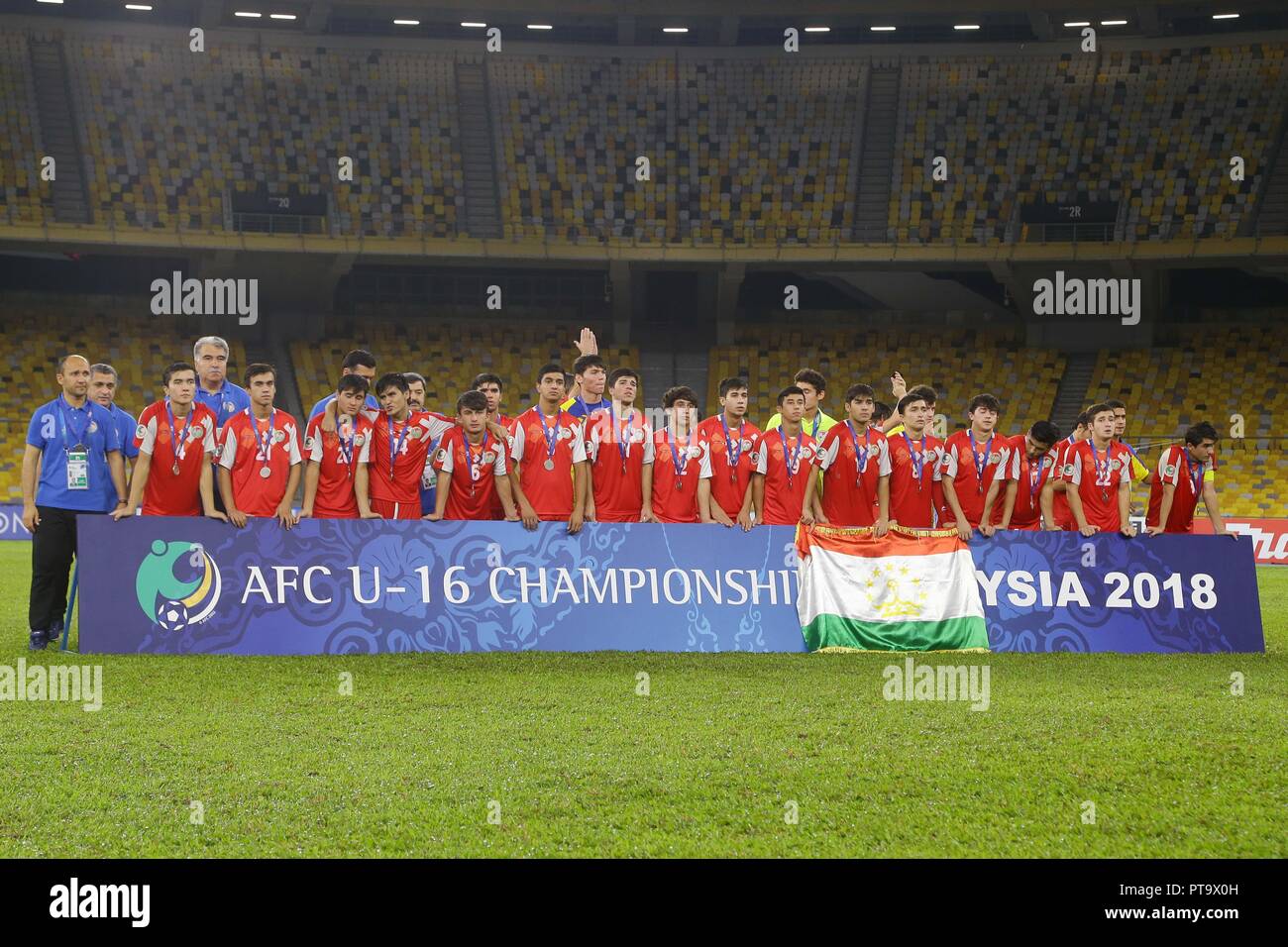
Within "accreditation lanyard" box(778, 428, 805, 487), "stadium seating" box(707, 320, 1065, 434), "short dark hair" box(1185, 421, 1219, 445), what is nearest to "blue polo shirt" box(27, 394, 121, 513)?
"accreditation lanyard" box(778, 428, 805, 487)

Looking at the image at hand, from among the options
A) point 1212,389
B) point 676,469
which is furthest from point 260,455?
point 1212,389

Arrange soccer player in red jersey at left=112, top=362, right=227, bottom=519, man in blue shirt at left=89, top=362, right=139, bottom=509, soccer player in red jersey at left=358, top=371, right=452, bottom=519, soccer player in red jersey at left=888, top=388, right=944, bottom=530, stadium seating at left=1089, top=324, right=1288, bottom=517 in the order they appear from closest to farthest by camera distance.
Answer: soccer player in red jersey at left=112, top=362, right=227, bottom=519, man in blue shirt at left=89, top=362, right=139, bottom=509, soccer player in red jersey at left=358, top=371, right=452, bottom=519, soccer player in red jersey at left=888, top=388, right=944, bottom=530, stadium seating at left=1089, top=324, right=1288, bottom=517

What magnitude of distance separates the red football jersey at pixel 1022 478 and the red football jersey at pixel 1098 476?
0.23 m

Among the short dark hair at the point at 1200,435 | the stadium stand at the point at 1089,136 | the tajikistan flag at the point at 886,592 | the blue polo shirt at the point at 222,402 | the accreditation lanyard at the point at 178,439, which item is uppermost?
the stadium stand at the point at 1089,136

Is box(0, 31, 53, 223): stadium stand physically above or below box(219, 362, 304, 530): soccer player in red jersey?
above

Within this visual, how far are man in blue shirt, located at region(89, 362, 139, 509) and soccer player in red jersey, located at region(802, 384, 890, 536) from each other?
608 cm

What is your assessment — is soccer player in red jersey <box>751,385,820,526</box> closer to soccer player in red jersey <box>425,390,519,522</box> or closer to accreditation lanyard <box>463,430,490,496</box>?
soccer player in red jersey <box>425,390,519,522</box>

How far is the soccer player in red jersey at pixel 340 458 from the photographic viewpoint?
966 centimetres

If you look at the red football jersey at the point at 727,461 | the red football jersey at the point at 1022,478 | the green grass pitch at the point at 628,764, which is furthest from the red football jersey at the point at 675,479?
the red football jersey at the point at 1022,478

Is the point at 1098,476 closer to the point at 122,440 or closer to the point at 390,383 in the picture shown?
the point at 390,383

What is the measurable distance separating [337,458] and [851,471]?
4735 millimetres

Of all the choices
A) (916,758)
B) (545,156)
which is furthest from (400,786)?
(545,156)

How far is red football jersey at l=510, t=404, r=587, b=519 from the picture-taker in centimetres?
1018

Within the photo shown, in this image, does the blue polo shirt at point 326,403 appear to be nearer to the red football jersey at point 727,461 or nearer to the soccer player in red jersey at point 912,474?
the red football jersey at point 727,461
